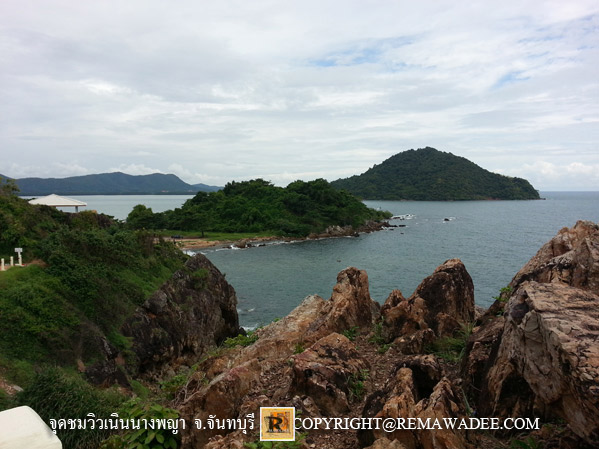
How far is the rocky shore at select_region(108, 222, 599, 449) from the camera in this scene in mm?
4578

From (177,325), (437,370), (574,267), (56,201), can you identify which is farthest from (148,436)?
(56,201)

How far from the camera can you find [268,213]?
95438 mm

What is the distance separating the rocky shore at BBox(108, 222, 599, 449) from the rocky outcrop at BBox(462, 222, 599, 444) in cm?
1

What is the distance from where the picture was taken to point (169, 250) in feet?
89.6

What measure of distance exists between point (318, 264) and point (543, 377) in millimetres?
52369

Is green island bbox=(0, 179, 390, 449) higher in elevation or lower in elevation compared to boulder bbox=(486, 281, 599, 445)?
lower

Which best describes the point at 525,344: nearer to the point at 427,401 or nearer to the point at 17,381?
the point at 427,401

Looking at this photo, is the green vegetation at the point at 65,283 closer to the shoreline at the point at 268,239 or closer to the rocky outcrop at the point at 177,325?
the rocky outcrop at the point at 177,325

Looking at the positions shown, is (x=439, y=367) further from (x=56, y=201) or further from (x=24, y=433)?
(x=56, y=201)

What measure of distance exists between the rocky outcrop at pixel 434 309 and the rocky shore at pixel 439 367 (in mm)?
31

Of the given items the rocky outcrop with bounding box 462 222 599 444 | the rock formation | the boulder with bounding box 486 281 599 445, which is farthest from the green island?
the boulder with bounding box 486 281 599 445

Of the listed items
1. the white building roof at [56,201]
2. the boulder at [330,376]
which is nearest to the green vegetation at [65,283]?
the white building roof at [56,201]

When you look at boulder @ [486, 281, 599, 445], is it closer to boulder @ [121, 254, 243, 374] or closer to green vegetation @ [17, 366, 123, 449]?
green vegetation @ [17, 366, 123, 449]

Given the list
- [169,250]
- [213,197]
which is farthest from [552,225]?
[169,250]
